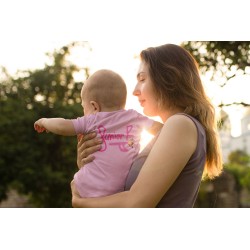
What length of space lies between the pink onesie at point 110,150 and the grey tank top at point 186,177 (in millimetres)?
132

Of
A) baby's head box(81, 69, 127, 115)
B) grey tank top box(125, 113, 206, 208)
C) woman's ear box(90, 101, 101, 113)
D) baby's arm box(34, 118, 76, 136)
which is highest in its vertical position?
baby's head box(81, 69, 127, 115)

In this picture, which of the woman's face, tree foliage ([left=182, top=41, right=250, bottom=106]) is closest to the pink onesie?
the woman's face

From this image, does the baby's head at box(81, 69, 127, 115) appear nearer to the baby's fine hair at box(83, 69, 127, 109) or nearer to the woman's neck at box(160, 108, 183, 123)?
the baby's fine hair at box(83, 69, 127, 109)

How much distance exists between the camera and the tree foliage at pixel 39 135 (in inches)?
668

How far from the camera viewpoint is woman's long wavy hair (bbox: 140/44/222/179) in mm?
1854

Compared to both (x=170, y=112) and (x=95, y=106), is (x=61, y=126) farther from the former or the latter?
(x=170, y=112)

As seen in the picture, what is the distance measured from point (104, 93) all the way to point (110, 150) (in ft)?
0.78

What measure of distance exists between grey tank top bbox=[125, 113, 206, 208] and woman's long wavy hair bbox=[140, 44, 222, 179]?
76mm

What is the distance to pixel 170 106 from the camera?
1.90 meters


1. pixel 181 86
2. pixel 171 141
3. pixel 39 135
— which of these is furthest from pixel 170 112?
pixel 39 135

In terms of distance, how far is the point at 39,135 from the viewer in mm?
17438
